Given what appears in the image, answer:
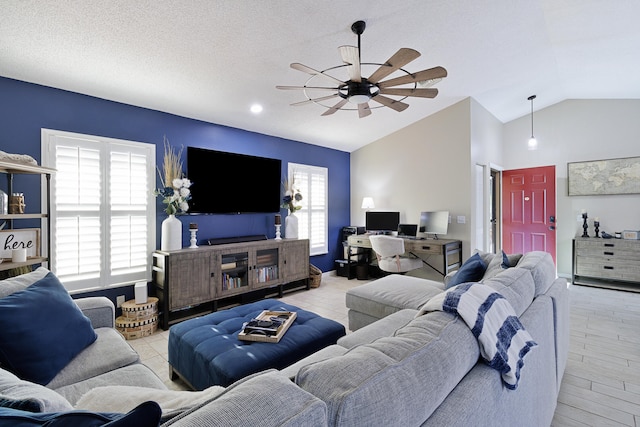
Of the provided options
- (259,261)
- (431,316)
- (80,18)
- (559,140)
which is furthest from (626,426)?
(559,140)

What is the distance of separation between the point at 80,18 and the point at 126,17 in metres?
0.29

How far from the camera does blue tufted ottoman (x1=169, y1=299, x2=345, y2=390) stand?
165 centimetres

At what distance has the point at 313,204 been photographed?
17.2 ft

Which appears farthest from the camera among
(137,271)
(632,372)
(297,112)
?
(297,112)

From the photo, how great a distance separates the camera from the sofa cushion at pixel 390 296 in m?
2.48

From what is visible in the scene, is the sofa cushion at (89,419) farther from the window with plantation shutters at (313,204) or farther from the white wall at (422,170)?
the white wall at (422,170)

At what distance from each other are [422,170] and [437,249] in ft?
4.75

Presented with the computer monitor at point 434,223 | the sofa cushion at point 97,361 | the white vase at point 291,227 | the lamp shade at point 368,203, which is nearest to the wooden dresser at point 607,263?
the computer monitor at point 434,223

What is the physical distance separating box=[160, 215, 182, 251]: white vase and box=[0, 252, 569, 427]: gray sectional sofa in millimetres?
1450

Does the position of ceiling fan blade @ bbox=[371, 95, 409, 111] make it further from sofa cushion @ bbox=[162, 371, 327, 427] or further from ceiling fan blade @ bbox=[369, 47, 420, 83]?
sofa cushion @ bbox=[162, 371, 327, 427]

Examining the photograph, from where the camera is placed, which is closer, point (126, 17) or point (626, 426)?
point (626, 426)

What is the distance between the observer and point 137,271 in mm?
→ 3291

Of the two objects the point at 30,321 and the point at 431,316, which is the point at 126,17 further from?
the point at 431,316

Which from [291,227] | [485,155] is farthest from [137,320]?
[485,155]
